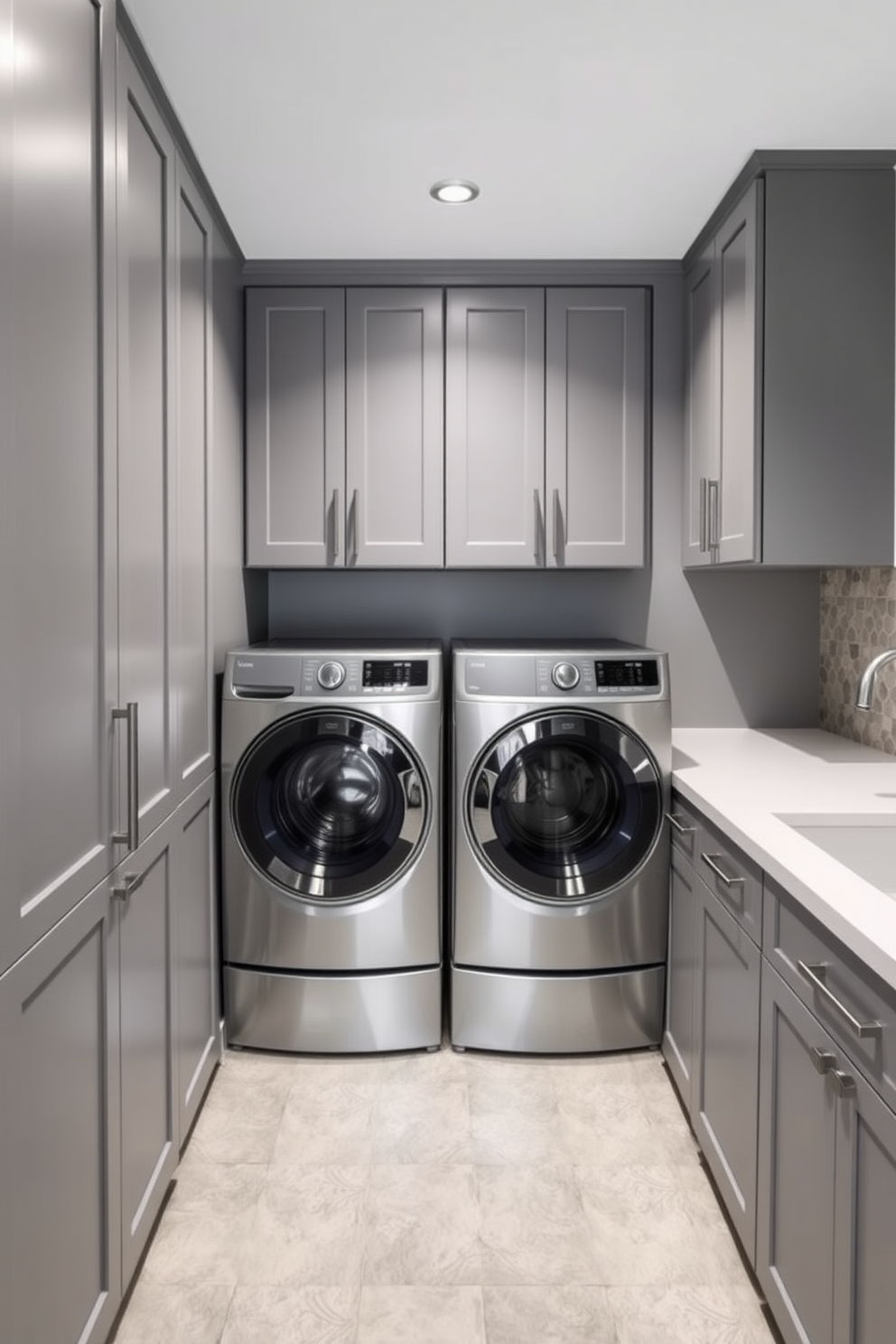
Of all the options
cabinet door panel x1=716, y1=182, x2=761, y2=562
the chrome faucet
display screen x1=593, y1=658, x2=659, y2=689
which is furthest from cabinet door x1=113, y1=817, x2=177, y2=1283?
cabinet door panel x1=716, y1=182, x2=761, y2=562

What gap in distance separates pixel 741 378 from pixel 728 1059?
164 centimetres

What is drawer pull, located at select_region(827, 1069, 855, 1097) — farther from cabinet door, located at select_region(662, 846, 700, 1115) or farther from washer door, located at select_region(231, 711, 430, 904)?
washer door, located at select_region(231, 711, 430, 904)

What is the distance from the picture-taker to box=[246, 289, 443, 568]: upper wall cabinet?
2.90m

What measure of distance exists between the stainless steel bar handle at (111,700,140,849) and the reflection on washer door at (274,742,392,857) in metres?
0.95

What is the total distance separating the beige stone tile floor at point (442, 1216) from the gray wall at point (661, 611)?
1230mm

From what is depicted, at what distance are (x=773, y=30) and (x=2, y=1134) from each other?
2127 millimetres

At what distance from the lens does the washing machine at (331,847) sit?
8.21ft

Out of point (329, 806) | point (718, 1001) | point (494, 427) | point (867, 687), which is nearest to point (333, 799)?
point (329, 806)

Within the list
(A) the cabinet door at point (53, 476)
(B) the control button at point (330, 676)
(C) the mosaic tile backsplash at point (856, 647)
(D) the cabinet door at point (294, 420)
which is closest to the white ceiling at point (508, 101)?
(D) the cabinet door at point (294, 420)

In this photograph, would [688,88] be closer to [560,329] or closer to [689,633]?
[560,329]

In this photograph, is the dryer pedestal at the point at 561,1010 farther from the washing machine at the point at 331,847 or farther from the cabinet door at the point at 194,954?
the cabinet door at the point at 194,954

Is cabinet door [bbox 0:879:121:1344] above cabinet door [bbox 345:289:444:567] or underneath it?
underneath

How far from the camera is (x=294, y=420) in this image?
2.91 meters

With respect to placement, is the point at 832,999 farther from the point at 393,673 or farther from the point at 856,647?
the point at 856,647
